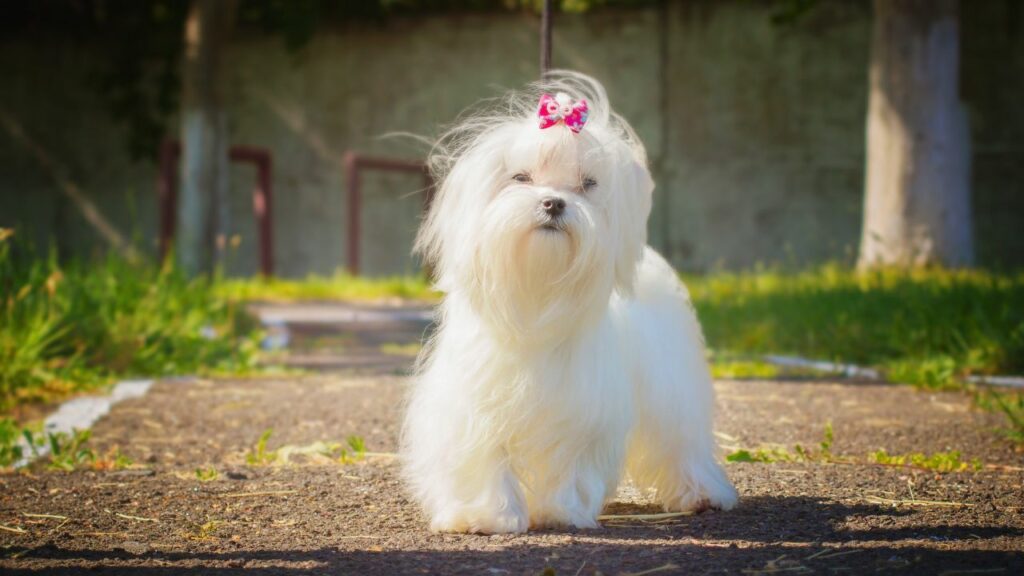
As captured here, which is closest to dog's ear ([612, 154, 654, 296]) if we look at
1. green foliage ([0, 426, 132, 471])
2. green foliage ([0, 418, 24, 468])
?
green foliage ([0, 426, 132, 471])

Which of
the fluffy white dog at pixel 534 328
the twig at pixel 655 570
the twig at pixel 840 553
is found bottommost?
the twig at pixel 840 553

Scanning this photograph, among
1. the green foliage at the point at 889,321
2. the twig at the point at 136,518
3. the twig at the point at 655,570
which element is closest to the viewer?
the twig at the point at 655,570

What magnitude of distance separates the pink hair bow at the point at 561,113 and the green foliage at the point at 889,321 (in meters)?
4.09

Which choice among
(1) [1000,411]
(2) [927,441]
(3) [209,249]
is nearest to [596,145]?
(2) [927,441]

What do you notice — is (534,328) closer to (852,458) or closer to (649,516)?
(649,516)

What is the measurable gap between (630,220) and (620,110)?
15625mm

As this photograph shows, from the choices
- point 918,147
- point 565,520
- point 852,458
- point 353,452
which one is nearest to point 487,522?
point 565,520

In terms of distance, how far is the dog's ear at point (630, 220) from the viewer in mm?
3775

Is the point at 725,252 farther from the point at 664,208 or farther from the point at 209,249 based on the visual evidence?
the point at 209,249

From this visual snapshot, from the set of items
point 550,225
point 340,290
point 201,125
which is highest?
point 201,125

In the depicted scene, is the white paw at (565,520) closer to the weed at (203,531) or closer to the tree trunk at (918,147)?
the weed at (203,531)

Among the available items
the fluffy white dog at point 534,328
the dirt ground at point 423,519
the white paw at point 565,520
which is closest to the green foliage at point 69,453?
the dirt ground at point 423,519

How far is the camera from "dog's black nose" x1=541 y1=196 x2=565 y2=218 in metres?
3.61

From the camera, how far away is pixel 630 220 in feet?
12.5
